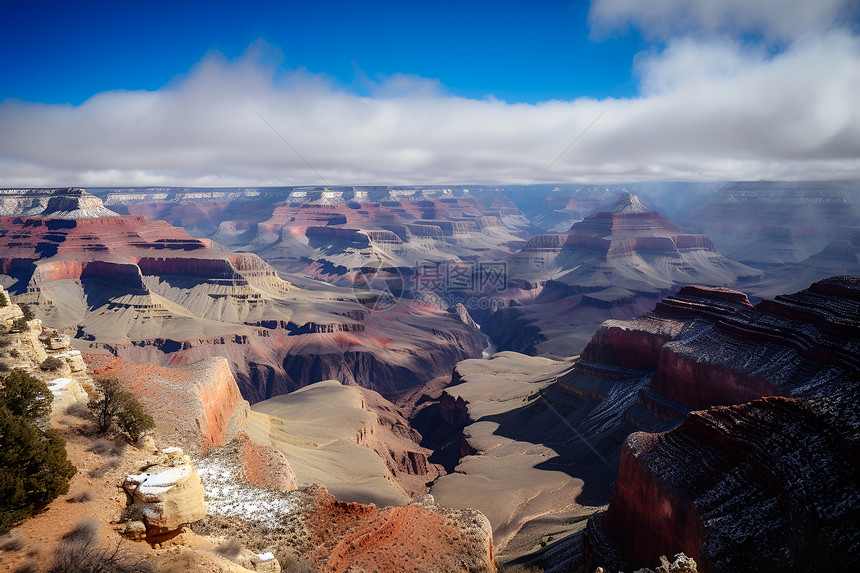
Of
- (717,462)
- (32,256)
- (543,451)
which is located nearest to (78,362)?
(717,462)

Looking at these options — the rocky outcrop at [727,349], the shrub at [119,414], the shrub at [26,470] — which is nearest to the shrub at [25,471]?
the shrub at [26,470]

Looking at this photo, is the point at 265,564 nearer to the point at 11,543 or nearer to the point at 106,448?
the point at 11,543

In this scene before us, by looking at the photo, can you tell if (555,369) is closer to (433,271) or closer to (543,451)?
(543,451)

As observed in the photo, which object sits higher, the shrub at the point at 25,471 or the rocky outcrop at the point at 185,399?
the shrub at the point at 25,471

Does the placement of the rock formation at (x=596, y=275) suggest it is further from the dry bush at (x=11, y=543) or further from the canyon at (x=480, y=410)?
the dry bush at (x=11, y=543)

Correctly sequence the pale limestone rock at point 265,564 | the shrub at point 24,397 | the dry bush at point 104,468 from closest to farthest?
1. the pale limestone rock at point 265,564
2. the dry bush at point 104,468
3. the shrub at point 24,397

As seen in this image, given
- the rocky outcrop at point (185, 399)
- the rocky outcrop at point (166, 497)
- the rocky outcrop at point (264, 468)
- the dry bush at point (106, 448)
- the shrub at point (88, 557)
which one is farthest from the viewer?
the rocky outcrop at point (185, 399)
